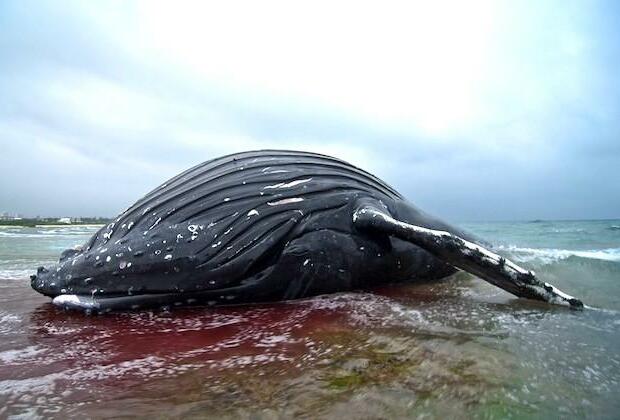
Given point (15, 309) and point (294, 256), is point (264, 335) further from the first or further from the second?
point (15, 309)

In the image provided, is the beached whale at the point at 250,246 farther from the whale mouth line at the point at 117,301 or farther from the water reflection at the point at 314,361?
the water reflection at the point at 314,361

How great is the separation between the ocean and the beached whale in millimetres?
197

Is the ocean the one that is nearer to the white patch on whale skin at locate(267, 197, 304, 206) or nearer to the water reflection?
the water reflection

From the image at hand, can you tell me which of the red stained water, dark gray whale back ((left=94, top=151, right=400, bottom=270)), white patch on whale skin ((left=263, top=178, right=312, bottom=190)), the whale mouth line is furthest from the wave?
Answer: the whale mouth line

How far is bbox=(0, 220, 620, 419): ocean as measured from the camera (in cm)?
208

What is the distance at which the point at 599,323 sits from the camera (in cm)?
366

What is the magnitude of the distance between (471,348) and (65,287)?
11.0ft

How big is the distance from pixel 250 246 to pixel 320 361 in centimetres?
172

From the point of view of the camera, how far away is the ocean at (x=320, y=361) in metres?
2.08

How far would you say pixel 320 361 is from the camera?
2.65 meters

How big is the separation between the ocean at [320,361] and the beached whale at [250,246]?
197mm

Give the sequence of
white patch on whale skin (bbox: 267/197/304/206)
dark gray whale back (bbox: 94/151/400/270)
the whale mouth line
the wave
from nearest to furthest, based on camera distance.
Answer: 1. the whale mouth line
2. dark gray whale back (bbox: 94/151/400/270)
3. white patch on whale skin (bbox: 267/197/304/206)
4. the wave

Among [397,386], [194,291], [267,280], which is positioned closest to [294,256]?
[267,280]

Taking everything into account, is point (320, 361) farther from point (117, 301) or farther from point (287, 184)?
point (287, 184)
